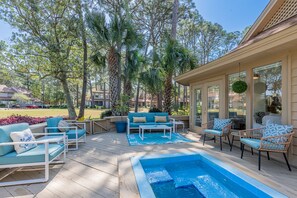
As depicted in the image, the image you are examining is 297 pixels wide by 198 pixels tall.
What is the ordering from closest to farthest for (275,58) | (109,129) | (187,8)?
(275,58) < (109,129) < (187,8)

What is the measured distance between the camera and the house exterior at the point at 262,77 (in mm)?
3268

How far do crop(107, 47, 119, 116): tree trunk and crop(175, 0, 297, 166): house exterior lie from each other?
3.08 m

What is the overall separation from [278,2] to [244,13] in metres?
6.68

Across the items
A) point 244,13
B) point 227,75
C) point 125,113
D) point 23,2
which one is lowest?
point 125,113

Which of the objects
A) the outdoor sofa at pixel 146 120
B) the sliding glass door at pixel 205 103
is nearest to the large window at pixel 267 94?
the sliding glass door at pixel 205 103

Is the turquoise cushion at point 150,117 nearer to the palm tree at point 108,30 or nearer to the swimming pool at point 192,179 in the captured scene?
the palm tree at point 108,30

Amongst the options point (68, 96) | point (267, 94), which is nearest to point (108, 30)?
point (68, 96)

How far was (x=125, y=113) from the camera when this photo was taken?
784 centimetres

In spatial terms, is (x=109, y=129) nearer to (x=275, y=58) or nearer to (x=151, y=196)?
(x=151, y=196)

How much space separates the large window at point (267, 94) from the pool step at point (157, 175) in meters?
2.71

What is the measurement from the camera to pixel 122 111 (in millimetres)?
7457

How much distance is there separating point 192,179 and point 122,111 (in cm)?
509

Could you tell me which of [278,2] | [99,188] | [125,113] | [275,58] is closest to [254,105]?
[275,58]

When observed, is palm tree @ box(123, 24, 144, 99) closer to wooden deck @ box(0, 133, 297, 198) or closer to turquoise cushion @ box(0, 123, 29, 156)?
wooden deck @ box(0, 133, 297, 198)
